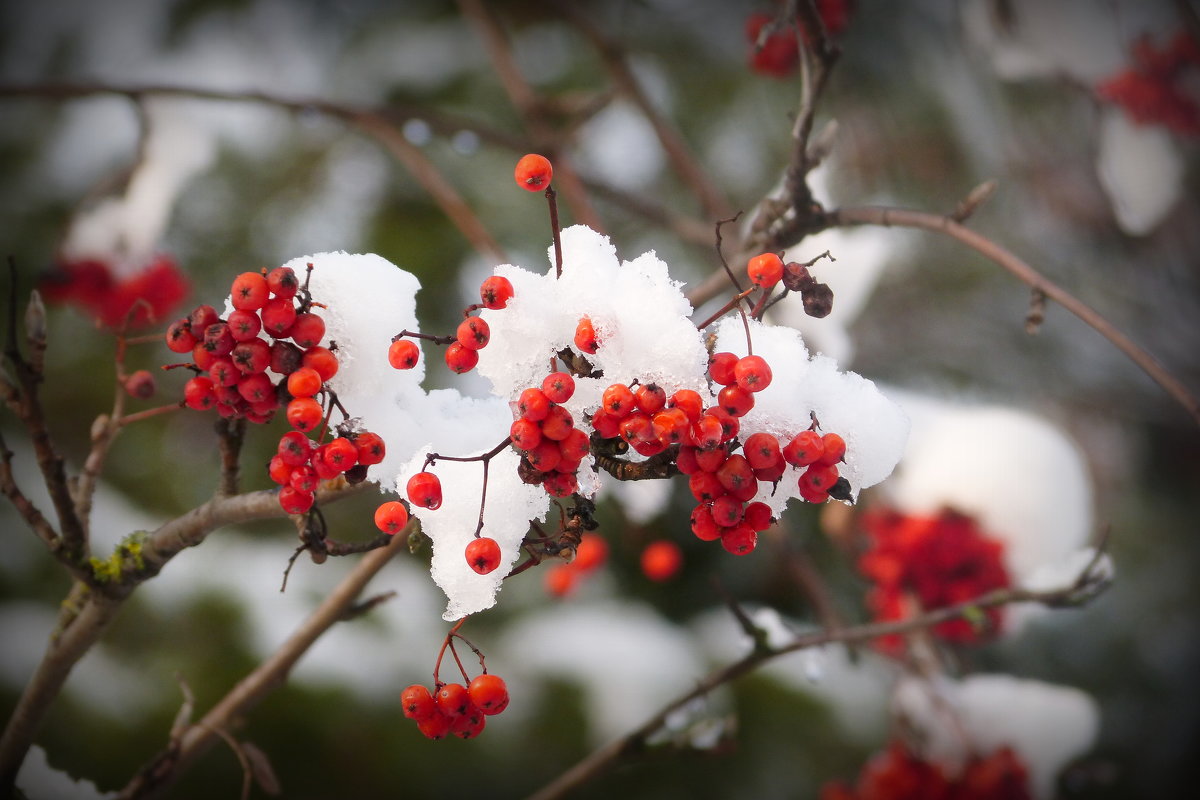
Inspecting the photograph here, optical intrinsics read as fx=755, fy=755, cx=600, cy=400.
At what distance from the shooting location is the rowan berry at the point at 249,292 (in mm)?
481

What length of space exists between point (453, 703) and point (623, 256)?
5.06 ft

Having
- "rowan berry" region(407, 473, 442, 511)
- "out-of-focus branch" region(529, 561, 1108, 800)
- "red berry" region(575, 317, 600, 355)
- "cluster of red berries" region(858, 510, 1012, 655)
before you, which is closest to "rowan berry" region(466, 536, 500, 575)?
"rowan berry" region(407, 473, 442, 511)

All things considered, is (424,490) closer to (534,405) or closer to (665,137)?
(534,405)

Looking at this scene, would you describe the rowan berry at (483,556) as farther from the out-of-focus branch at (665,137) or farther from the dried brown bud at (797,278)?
the out-of-focus branch at (665,137)

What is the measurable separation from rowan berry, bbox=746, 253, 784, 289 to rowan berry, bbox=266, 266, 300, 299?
300mm

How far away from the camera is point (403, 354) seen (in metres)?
0.51

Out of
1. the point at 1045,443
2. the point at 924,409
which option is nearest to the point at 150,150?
the point at 924,409

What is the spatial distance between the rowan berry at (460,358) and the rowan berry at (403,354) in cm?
3

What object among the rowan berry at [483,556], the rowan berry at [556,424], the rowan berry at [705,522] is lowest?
the rowan berry at [483,556]

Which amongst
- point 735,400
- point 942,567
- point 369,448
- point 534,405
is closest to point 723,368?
point 735,400

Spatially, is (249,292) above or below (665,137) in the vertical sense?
below

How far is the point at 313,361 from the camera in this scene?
0.51 m

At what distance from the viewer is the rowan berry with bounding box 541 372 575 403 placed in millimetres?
462

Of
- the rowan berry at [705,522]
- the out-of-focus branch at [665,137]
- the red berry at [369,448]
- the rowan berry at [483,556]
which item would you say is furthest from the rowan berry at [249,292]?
the out-of-focus branch at [665,137]
